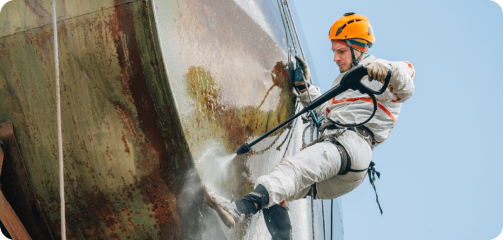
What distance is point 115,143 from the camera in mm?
2402

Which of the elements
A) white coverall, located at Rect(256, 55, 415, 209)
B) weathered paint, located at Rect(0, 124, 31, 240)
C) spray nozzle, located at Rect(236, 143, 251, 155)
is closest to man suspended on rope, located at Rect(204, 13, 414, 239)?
white coverall, located at Rect(256, 55, 415, 209)

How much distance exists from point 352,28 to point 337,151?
1.17 metres

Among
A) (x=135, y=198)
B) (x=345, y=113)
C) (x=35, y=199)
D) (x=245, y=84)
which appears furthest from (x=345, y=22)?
(x=35, y=199)

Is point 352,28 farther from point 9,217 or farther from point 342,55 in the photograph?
point 9,217

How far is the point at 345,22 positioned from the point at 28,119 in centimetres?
253

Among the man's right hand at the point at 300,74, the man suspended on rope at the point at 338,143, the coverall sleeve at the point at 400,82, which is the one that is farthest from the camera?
the man's right hand at the point at 300,74

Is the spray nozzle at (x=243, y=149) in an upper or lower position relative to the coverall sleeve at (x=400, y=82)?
lower

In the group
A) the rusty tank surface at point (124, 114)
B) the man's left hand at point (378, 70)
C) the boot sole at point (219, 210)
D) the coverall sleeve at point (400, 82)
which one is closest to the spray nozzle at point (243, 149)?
the rusty tank surface at point (124, 114)

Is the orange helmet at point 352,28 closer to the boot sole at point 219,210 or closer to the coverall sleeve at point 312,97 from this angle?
the coverall sleeve at point 312,97

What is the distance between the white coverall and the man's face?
170 mm

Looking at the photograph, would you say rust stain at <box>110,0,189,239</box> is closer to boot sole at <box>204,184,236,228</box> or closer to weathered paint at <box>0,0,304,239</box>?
weathered paint at <box>0,0,304,239</box>

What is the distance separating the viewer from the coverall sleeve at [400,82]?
2877mm

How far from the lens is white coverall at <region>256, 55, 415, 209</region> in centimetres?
270

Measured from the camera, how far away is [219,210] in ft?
7.67
